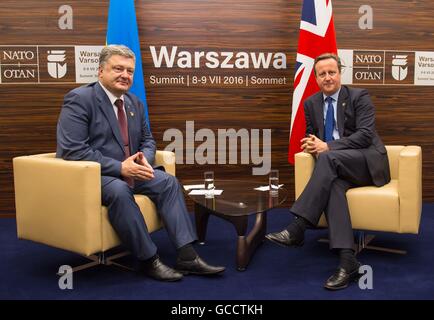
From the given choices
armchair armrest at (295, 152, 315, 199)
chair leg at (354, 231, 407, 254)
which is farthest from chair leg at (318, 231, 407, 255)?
armchair armrest at (295, 152, 315, 199)

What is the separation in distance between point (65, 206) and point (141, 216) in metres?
0.41

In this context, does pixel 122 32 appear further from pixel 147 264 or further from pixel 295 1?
pixel 147 264

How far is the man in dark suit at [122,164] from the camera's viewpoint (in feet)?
8.53

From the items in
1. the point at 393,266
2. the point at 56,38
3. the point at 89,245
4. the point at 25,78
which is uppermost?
the point at 56,38

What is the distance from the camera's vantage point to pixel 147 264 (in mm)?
2697

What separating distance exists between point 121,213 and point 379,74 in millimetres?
2998

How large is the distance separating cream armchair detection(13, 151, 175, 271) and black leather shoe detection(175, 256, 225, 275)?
300mm

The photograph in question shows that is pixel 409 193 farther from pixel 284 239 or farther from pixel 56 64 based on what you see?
pixel 56 64

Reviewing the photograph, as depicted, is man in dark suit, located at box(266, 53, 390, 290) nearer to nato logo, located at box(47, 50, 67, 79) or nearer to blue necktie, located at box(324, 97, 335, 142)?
blue necktie, located at box(324, 97, 335, 142)

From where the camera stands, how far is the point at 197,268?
2.70 meters

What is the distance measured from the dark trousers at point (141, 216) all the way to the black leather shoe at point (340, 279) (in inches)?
31.3

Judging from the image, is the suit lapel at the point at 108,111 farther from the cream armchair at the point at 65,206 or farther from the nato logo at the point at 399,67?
the nato logo at the point at 399,67

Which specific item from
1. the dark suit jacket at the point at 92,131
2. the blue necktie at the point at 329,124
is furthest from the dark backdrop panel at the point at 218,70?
the dark suit jacket at the point at 92,131

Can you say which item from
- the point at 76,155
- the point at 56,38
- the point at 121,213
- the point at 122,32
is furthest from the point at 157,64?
the point at 121,213
